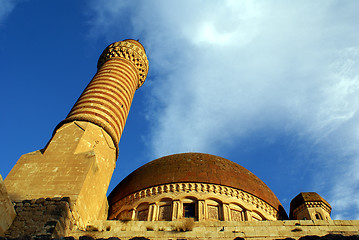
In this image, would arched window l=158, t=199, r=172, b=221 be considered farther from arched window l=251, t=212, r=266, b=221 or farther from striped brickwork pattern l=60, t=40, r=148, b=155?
arched window l=251, t=212, r=266, b=221

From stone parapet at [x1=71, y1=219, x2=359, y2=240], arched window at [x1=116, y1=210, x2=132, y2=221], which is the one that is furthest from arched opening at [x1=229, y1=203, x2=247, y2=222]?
arched window at [x1=116, y1=210, x2=132, y2=221]

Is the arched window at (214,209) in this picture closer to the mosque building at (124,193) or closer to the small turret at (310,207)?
the mosque building at (124,193)

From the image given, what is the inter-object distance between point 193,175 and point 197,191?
0.93m

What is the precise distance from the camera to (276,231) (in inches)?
331

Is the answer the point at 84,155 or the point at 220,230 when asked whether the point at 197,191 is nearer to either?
the point at 220,230

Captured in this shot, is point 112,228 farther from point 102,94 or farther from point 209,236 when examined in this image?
point 102,94

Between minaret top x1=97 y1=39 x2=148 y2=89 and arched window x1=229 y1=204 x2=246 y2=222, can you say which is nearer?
arched window x1=229 y1=204 x2=246 y2=222

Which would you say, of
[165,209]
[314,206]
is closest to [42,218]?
[165,209]

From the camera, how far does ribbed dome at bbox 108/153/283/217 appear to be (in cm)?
1412

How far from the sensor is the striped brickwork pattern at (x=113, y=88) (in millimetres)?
12070

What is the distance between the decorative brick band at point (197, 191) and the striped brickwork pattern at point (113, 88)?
3.01 meters

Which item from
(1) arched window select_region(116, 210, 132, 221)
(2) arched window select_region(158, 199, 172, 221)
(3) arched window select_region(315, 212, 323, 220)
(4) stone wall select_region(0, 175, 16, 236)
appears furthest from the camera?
(3) arched window select_region(315, 212, 323, 220)

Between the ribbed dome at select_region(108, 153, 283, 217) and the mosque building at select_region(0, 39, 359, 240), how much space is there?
0.16 feet

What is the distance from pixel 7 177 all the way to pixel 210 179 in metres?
8.06
